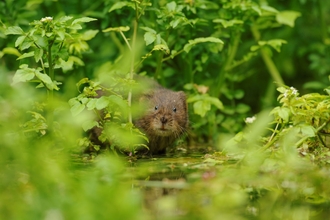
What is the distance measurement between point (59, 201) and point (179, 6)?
10.3 feet

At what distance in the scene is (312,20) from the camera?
30.3 ft

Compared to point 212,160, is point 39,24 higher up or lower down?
higher up

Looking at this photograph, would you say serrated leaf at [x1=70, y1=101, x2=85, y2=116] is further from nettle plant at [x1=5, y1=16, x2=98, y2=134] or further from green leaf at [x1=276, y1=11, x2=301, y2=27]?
green leaf at [x1=276, y1=11, x2=301, y2=27]

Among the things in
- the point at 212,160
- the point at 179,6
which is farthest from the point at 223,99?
the point at 212,160

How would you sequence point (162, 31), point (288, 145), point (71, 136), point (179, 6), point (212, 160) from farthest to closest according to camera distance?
point (162, 31)
point (179, 6)
point (212, 160)
point (288, 145)
point (71, 136)

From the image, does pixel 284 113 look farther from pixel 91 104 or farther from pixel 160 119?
pixel 160 119

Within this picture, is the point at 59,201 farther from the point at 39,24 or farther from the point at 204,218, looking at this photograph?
the point at 39,24

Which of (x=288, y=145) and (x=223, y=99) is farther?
(x=223, y=99)

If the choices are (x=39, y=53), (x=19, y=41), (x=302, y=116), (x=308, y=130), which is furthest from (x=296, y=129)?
(x=19, y=41)

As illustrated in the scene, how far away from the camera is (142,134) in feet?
18.1

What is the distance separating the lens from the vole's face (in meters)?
6.05

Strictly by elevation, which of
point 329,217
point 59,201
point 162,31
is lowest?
point 329,217

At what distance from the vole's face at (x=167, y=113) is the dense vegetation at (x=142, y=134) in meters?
0.25

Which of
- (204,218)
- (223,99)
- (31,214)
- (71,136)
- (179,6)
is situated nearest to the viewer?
(31,214)
